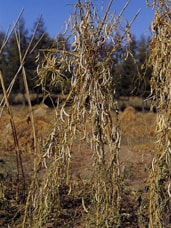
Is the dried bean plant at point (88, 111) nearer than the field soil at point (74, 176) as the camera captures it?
Yes

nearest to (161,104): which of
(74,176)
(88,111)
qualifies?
(88,111)

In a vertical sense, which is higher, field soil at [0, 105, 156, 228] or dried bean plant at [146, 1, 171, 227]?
dried bean plant at [146, 1, 171, 227]

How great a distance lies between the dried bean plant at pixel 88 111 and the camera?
2180 millimetres

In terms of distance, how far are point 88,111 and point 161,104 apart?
39 centimetres

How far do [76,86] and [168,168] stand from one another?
0.62 metres

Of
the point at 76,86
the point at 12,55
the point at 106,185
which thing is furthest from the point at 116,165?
the point at 12,55

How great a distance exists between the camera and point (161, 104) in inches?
81.5

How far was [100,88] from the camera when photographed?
86.0 inches

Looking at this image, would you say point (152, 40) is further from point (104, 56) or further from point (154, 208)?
point (154, 208)

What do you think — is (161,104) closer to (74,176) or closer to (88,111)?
(88,111)

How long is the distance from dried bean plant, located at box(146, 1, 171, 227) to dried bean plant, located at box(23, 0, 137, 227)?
0.19 metres

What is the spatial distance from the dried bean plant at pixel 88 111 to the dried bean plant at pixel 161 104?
0.63 ft

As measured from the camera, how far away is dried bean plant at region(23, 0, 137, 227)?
2180 mm

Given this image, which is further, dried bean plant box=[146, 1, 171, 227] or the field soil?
the field soil
